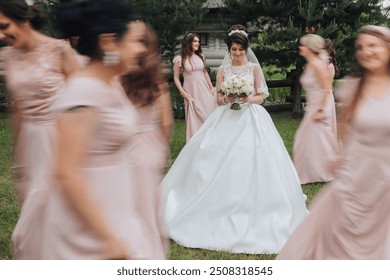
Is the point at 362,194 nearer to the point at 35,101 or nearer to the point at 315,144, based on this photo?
the point at 35,101

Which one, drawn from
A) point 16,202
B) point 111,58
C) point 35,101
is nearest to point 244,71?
point 16,202

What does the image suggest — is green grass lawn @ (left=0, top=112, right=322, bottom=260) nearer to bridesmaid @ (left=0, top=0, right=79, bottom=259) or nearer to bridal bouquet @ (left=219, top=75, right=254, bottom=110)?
bridesmaid @ (left=0, top=0, right=79, bottom=259)

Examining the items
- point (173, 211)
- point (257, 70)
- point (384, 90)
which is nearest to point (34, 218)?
point (384, 90)

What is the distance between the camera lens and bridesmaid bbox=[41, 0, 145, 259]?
2471 mm

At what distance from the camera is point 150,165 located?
458cm

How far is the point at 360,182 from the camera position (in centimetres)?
423

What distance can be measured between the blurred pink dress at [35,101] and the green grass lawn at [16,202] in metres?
1.68

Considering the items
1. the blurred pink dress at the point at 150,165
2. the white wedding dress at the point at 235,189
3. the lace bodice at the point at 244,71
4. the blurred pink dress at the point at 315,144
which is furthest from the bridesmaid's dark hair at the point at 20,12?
the blurred pink dress at the point at 315,144

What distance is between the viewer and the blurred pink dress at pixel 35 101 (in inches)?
168

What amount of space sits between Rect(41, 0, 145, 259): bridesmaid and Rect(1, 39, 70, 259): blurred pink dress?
1.58 metres

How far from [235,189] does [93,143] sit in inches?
163

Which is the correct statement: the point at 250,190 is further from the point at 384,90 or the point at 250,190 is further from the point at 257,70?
the point at 384,90

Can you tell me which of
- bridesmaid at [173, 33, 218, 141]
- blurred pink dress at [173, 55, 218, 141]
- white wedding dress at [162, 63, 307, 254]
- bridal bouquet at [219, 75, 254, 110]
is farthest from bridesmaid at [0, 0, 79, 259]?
blurred pink dress at [173, 55, 218, 141]
